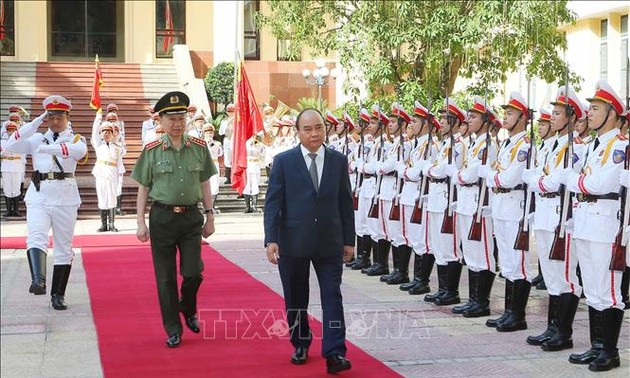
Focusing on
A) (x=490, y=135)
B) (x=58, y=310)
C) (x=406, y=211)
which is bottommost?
(x=58, y=310)

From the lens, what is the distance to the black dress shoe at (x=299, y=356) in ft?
24.7

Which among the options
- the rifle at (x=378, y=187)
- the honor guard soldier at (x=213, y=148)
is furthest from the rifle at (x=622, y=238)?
the honor guard soldier at (x=213, y=148)

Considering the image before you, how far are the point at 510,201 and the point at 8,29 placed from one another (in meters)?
28.1

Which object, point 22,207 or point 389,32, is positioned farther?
point 22,207

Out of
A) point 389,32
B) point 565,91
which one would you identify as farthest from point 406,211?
point 389,32

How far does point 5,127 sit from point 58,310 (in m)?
11.6

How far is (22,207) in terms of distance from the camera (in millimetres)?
22156

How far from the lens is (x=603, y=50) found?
24938 millimetres

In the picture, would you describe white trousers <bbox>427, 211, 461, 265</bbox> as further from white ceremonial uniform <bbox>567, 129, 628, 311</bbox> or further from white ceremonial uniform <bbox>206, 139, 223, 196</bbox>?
white ceremonial uniform <bbox>206, 139, 223, 196</bbox>

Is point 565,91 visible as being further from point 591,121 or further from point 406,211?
point 406,211

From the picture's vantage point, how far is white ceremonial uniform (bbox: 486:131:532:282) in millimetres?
8844

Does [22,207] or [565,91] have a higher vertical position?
[565,91]

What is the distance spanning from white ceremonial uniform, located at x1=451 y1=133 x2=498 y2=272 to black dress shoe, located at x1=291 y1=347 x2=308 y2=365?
101 inches

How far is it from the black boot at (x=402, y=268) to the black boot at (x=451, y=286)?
4.60 feet
